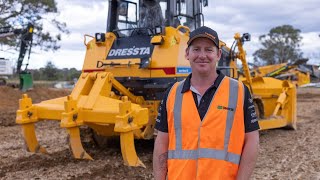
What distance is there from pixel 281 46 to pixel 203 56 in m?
55.8

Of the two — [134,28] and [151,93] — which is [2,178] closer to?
[151,93]

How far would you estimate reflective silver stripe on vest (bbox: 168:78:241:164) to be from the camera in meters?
2.39

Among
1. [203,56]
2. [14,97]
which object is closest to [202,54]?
[203,56]

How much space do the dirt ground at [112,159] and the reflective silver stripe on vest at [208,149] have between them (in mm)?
3112

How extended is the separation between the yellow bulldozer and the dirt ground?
27cm

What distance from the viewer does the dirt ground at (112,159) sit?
5.74 m

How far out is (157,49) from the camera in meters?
7.05

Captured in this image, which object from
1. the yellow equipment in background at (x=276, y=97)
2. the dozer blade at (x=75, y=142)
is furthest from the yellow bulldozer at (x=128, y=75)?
the yellow equipment in background at (x=276, y=97)

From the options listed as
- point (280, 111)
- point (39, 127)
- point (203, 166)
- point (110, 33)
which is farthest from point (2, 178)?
point (280, 111)

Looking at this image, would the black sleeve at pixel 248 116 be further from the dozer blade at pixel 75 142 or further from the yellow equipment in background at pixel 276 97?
the yellow equipment in background at pixel 276 97

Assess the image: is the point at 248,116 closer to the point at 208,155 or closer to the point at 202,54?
the point at 208,155

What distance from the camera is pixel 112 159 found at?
6.73 meters

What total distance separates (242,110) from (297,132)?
807cm

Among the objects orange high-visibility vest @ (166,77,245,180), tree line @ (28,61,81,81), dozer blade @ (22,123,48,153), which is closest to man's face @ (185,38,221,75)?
orange high-visibility vest @ (166,77,245,180)
